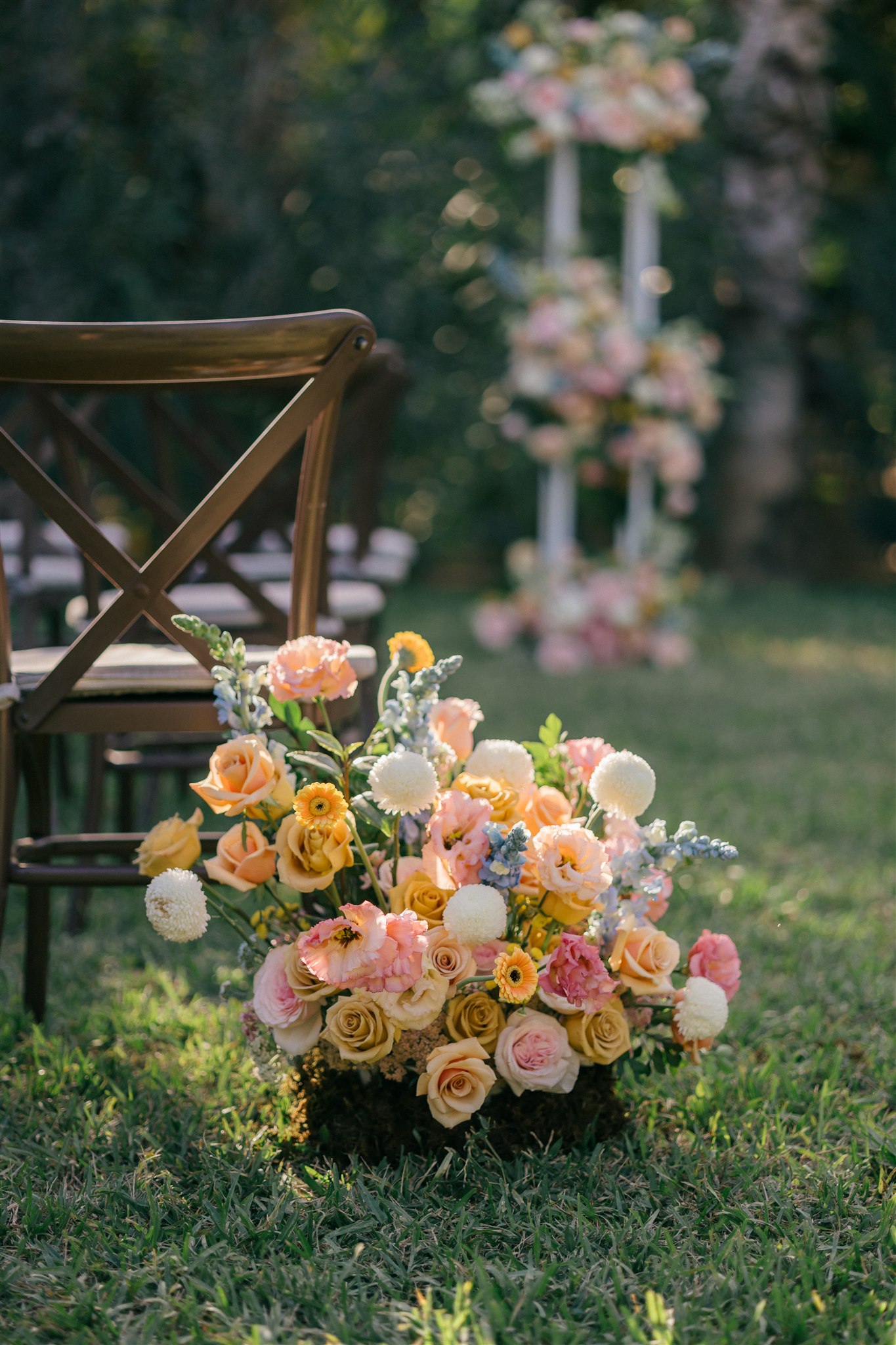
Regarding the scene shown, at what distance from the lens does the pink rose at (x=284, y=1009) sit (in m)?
1.34

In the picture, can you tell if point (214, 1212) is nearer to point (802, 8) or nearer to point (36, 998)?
point (36, 998)

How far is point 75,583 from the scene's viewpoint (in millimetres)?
2734

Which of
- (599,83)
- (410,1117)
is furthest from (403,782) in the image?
(599,83)

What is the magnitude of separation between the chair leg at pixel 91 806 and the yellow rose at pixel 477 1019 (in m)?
1.04

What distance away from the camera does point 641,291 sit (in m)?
5.62

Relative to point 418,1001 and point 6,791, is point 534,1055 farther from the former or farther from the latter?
point 6,791

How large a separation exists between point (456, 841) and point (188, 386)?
27.7 inches

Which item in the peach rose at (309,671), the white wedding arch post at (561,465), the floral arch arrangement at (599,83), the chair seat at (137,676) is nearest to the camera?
the peach rose at (309,671)

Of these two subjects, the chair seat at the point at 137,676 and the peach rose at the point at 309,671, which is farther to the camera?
the chair seat at the point at 137,676

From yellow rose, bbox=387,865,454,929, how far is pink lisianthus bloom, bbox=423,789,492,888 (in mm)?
14

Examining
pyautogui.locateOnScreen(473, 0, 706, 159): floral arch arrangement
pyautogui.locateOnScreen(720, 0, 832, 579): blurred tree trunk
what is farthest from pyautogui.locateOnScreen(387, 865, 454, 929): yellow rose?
pyautogui.locateOnScreen(720, 0, 832, 579): blurred tree trunk

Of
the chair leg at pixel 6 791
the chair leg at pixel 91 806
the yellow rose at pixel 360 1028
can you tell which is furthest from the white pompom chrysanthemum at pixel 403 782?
the chair leg at pixel 91 806

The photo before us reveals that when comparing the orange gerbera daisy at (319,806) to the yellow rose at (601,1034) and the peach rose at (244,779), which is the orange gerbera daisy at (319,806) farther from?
the yellow rose at (601,1034)

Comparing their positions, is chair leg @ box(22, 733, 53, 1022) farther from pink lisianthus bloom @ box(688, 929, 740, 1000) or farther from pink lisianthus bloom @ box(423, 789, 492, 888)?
pink lisianthus bloom @ box(688, 929, 740, 1000)
